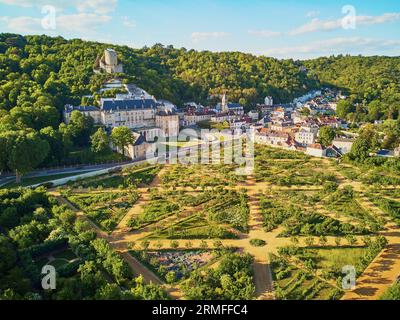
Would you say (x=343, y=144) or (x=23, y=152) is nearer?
(x=23, y=152)

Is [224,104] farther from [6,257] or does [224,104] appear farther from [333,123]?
[6,257]

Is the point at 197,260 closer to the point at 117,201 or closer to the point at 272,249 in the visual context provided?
the point at 272,249

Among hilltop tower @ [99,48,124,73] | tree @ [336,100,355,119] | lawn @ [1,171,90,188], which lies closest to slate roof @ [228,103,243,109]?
tree @ [336,100,355,119]

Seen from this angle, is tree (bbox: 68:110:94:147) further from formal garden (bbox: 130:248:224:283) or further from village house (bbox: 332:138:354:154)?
village house (bbox: 332:138:354:154)

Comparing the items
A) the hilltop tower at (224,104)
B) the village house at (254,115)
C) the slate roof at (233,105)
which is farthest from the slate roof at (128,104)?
the village house at (254,115)

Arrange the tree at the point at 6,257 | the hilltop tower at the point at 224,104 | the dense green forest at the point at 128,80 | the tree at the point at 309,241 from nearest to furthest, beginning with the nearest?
the tree at the point at 6,257 < the tree at the point at 309,241 < the dense green forest at the point at 128,80 < the hilltop tower at the point at 224,104

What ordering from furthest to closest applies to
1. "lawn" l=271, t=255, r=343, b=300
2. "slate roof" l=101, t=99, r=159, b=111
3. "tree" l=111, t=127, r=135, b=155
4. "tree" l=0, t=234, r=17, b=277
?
1. "slate roof" l=101, t=99, r=159, b=111
2. "tree" l=111, t=127, r=135, b=155
3. "tree" l=0, t=234, r=17, b=277
4. "lawn" l=271, t=255, r=343, b=300

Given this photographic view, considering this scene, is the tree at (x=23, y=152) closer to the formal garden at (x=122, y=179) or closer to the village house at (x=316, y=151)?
the formal garden at (x=122, y=179)

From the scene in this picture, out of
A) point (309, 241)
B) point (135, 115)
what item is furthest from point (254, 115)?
point (309, 241)
